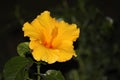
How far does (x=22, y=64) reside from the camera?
53.2 inches

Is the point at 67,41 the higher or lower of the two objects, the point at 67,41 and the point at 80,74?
the lower

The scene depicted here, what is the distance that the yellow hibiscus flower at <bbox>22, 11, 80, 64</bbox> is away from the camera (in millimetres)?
1254

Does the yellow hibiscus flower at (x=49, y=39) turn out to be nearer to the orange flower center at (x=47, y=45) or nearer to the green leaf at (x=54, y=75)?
the orange flower center at (x=47, y=45)

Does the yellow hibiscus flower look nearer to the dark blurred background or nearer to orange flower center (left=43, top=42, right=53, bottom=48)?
orange flower center (left=43, top=42, right=53, bottom=48)

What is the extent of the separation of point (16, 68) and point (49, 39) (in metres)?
0.15

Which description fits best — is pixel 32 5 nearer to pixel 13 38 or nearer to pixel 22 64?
pixel 13 38

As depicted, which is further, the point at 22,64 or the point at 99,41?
the point at 99,41

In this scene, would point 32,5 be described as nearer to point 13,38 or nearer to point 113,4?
point 13,38

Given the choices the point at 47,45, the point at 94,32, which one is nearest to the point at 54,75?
the point at 47,45

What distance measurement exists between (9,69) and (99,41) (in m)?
1.24

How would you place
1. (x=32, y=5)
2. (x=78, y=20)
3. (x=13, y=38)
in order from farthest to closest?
(x=32, y=5) < (x=13, y=38) < (x=78, y=20)

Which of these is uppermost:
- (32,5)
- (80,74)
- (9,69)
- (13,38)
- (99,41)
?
(32,5)

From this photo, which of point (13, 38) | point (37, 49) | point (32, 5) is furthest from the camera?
point (32, 5)

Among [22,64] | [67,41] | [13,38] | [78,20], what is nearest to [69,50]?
[67,41]
